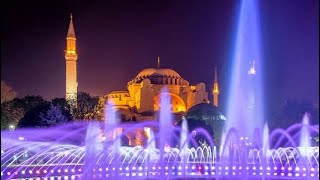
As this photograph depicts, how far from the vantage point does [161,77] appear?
195 feet

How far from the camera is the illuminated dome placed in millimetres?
59219

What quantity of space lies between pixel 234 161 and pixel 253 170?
837 millimetres

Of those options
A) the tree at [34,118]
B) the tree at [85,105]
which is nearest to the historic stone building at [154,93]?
the tree at [85,105]

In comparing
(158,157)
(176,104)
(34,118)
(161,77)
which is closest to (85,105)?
(34,118)

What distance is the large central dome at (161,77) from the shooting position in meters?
59.2

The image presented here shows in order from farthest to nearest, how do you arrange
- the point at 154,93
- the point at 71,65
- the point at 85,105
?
the point at 154,93 → the point at 71,65 → the point at 85,105

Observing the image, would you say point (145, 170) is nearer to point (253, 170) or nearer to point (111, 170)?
point (111, 170)

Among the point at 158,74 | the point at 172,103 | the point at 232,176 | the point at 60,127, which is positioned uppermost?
the point at 158,74

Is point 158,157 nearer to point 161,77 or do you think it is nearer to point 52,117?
point 52,117

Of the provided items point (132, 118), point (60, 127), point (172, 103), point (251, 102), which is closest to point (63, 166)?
point (60, 127)

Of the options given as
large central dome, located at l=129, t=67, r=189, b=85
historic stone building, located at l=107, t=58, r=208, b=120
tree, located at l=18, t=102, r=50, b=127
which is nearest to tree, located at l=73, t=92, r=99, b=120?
tree, located at l=18, t=102, r=50, b=127

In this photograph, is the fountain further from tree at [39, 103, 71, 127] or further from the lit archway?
the lit archway

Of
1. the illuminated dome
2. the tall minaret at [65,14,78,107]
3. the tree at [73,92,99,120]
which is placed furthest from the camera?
the illuminated dome

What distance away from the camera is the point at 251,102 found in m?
40.5
